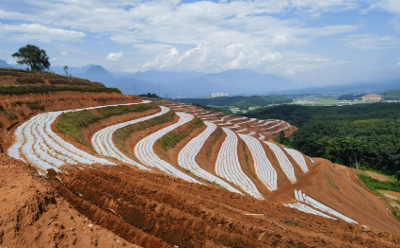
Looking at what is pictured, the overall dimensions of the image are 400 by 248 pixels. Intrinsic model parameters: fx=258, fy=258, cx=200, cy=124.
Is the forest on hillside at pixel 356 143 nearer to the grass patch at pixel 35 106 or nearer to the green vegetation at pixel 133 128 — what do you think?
the green vegetation at pixel 133 128

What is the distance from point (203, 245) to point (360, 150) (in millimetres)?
61266

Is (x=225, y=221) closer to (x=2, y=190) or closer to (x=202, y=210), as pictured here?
(x=202, y=210)

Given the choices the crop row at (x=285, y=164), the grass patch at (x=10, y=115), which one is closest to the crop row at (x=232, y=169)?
the crop row at (x=285, y=164)

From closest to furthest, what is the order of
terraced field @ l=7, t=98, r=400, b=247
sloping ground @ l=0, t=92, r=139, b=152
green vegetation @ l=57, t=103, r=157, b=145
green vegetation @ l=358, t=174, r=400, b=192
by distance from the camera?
terraced field @ l=7, t=98, r=400, b=247 → sloping ground @ l=0, t=92, r=139, b=152 → green vegetation @ l=57, t=103, r=157, b=145 → green vegetation @ l=358, t=174, r=400, b=192

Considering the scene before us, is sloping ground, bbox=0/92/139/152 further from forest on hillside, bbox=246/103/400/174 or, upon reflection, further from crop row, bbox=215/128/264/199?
forest on hillside, bbox=246/103/400/174

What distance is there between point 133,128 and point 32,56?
156 ft

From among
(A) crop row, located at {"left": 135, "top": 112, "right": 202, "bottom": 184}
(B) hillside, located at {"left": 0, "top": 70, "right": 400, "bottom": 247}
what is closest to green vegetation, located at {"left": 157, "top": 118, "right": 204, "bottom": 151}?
(A) crop row, located at {"left": 135, "top": 112, "right": 202, "bottom": 184}

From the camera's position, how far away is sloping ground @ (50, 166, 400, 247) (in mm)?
8336

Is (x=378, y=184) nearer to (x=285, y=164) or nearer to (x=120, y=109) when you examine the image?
(x=285, y=164)

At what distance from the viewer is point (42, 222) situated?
7.52 meters

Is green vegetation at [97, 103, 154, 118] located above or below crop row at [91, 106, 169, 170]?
above

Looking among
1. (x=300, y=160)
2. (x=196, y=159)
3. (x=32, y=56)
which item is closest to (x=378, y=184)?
(x=300, y=160)

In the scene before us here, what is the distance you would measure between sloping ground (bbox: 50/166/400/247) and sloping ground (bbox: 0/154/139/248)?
0.70m

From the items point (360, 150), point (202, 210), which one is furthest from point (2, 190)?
point (360, 150)
